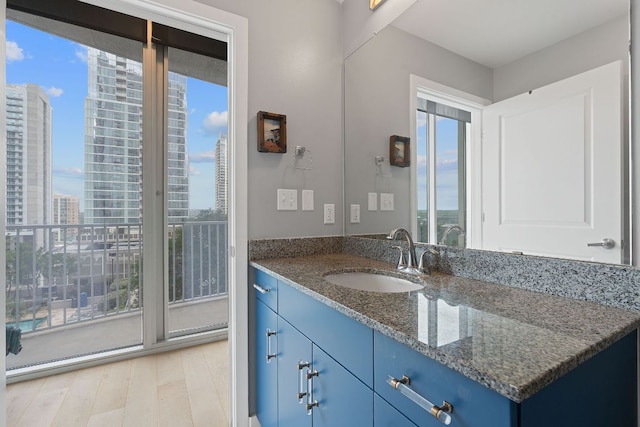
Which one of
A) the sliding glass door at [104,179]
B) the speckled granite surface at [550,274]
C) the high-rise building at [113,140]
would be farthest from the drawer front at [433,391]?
the high-rise building at [113,140]

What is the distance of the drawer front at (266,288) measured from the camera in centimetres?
131

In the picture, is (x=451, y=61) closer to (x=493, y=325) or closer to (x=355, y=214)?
(x=355, y=214)

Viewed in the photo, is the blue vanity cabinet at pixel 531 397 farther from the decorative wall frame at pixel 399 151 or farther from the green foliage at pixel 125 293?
the green foliage at pixel 125 293

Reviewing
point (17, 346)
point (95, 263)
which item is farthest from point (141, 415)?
point (95, 263)

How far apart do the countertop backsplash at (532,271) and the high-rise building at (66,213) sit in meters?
1.61

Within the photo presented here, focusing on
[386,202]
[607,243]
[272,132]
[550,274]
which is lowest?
[550,274]

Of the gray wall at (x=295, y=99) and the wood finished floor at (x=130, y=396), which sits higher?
the gray wall at (x=295, y=99)

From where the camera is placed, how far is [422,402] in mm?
598

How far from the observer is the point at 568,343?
0.58 meters

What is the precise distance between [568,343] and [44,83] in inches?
120

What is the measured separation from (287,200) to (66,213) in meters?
1.77

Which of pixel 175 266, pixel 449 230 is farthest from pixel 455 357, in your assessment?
pixel 175 266

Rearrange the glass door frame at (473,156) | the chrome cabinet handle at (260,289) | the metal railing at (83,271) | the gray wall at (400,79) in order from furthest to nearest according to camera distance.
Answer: the metal railing at (83,271), the chrome cabinet handle at (260,289), the glass door frame at (473,156), the gray wall at (400,79)

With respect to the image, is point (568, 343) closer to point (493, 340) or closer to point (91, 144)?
point (493, 340)
